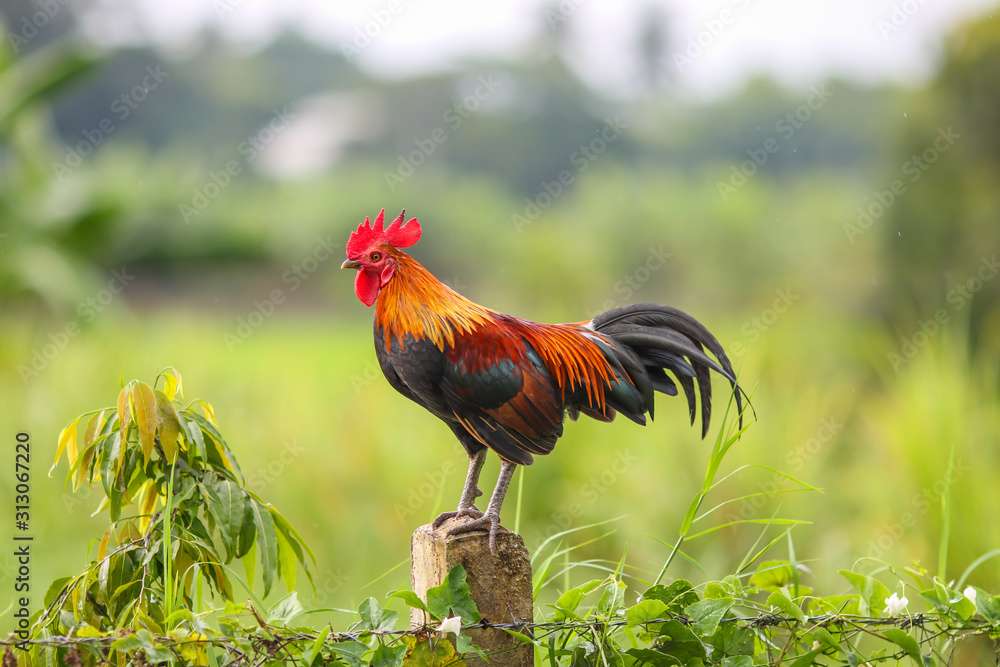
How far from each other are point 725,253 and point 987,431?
16.5 m

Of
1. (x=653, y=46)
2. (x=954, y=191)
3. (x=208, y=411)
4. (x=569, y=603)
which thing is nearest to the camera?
(x=569, y=603)

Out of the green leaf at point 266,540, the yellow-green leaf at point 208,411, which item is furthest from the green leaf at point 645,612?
the yellow-green leaf at point 208,411

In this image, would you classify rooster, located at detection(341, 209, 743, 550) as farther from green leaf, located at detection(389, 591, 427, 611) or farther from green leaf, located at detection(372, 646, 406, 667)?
green leaf, located at detection(372, 646, 406, 667)

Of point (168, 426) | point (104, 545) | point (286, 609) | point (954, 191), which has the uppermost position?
point (954, 191)

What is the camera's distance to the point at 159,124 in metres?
30.5

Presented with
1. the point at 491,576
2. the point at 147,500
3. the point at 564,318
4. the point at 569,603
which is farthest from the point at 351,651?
the point at 564,318

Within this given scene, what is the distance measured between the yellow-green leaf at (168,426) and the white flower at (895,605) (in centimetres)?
140

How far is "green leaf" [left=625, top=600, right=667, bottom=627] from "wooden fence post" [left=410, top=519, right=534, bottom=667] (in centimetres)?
21

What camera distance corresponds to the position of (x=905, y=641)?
6.23ft

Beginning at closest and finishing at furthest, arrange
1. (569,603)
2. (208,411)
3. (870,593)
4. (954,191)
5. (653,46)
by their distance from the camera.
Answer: (569,603) < (870,593) < (208,411) < (954,191) < (653,46)

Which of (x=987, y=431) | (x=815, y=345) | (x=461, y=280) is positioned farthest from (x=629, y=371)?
(x=461, y=280)

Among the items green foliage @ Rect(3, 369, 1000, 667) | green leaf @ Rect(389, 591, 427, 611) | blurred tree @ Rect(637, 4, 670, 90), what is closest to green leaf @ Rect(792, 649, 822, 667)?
green foliage @ Rect(3, 369, 1000, 667)

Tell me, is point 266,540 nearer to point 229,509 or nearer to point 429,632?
point 229,509

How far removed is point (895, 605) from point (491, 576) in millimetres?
783
